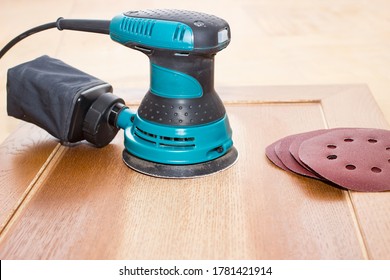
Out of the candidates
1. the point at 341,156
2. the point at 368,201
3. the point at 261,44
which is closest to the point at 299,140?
the point at 341,156

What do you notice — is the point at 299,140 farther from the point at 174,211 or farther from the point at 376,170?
the point at 174,211

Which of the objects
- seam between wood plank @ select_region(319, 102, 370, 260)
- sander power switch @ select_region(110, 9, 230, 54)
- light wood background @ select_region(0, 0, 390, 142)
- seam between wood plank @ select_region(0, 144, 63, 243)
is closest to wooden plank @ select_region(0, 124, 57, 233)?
seam between wood plank @ select_region(0, 144, 63, 243)

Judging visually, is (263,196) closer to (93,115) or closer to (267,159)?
(267,159)

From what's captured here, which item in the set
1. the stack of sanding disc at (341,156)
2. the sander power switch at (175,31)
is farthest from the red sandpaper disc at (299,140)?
the sander power switch at (175,31)

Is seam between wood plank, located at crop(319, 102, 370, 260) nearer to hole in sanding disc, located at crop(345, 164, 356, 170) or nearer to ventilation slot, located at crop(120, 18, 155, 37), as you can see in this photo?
hole in sanding disc, located at crop(345, 164, 356, 170)

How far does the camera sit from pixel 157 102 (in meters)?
1.05

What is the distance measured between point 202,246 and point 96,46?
4.13 ft

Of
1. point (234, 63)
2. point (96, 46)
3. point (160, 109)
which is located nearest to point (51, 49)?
point (96, 46)

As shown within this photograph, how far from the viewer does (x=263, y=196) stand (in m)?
0.97

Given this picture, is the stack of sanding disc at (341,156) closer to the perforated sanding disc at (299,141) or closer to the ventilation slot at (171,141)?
the perforated sanding disc at (299,141)

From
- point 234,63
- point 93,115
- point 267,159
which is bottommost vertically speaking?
point 234,63

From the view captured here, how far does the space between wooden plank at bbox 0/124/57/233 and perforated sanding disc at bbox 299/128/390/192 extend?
46 cm

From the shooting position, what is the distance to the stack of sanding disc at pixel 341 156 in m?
0.98

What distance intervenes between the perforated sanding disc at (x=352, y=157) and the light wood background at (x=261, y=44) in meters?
0.33
